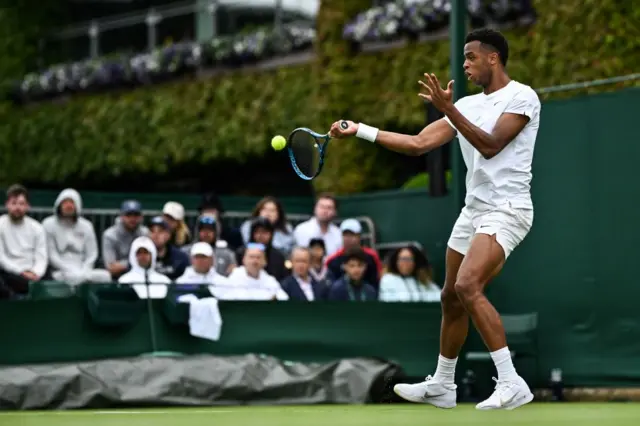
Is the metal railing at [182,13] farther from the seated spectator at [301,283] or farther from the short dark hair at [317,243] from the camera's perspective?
the seated spectator at [301,283]

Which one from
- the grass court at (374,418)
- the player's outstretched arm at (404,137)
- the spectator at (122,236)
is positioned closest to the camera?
the grass court at (374,418)

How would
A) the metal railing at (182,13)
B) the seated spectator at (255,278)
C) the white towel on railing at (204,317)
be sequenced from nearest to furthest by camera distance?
1. the white towel on railing at (204,317)
2. the seated spectator at (255,278)
3. the metal railing at (182,13)

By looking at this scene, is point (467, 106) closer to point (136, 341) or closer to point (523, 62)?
point (136, 341)

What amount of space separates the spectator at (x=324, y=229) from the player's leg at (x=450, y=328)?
263 inches

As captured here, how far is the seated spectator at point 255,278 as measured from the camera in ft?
44.3

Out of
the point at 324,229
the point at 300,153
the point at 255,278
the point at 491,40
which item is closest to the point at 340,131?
A: the point at 300,153

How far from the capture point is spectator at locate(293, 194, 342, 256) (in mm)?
15570

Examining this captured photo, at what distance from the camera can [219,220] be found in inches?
608

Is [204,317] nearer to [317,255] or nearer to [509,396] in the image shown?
[317,255]

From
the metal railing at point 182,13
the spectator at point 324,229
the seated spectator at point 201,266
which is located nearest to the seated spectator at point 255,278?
the seated spectator at point 201,266

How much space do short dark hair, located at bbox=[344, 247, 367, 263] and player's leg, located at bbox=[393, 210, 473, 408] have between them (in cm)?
522

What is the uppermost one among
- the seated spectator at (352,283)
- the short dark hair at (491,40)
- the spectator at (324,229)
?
the short dark hair at (491,40)

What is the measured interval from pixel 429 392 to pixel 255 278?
16.6ft

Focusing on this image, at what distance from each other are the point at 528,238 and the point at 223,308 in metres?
3.02
